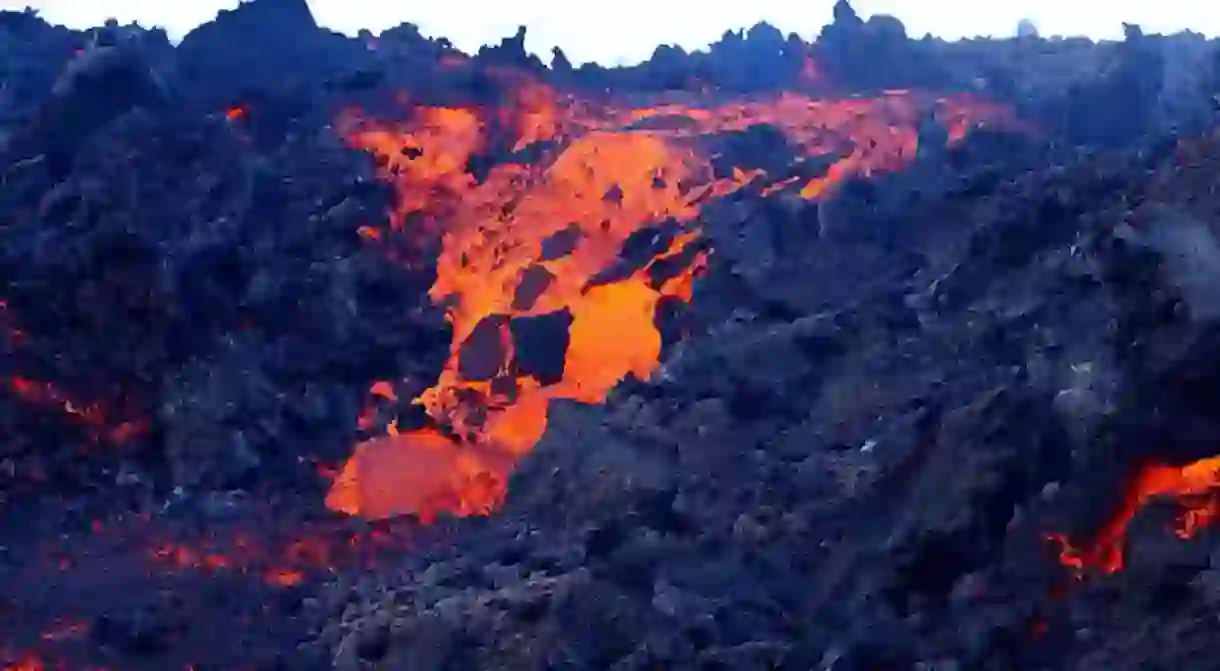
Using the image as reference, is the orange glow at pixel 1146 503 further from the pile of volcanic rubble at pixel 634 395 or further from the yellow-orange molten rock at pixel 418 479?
the yellow-orange molten rock at pixel 418 479

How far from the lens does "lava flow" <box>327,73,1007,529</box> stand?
1514 cm

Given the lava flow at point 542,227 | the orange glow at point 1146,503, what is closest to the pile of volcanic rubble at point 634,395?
the orange glow at point 1146,503

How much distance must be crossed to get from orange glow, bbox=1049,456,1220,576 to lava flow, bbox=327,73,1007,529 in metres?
7.53

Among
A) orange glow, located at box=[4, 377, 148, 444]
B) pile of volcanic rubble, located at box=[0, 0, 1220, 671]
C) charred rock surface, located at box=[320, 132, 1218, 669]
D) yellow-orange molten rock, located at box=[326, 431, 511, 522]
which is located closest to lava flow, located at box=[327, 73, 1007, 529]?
yellow-orange molten rock, located at box=[326, 431, 511, 522]

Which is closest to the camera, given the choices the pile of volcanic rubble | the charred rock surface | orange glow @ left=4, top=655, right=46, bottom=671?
the charred rock surface

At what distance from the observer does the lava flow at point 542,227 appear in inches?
596

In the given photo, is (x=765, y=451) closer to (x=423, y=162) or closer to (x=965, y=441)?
(x=965, y=441)

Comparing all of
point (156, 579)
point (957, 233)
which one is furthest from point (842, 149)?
point (156, 579)

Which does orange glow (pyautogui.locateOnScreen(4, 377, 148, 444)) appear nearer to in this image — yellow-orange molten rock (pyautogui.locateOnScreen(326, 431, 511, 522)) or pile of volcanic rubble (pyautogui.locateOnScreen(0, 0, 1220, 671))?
pile of volcanic rubble (pyautogui.locateOnScreen(0, 0, 1220, 671))

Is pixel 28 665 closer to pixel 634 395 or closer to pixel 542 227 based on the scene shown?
pixel 634 395

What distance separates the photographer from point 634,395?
13.9 meters

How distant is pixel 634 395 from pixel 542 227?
14.7 ft

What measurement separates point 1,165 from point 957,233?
44.7ft

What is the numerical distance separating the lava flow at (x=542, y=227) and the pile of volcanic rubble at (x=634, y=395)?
383 mm
